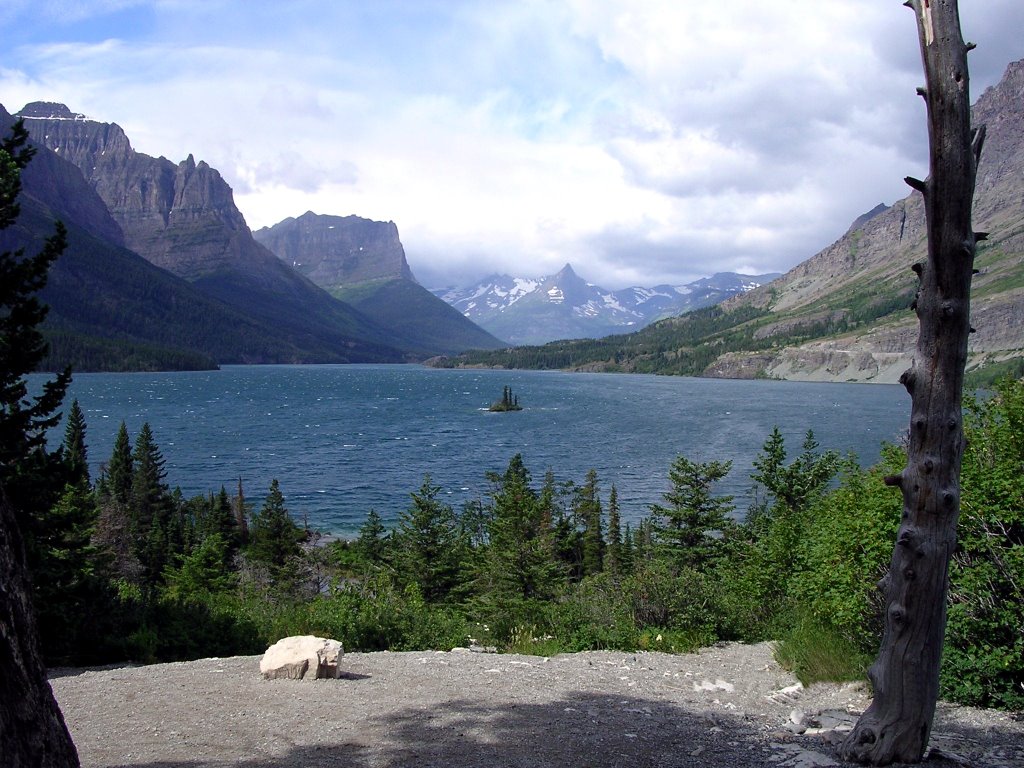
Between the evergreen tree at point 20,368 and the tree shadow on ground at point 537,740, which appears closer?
the tree shadow on ground at point 537,740

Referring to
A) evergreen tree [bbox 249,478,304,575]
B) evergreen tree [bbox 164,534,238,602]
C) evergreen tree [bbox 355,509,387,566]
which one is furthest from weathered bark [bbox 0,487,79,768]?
evergreen tree [bbox 249,478,304,575]

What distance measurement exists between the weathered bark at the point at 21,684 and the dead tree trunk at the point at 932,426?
673 centimetres

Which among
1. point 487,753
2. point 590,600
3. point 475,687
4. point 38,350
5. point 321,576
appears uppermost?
point 38,350

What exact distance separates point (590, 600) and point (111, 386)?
19632cm

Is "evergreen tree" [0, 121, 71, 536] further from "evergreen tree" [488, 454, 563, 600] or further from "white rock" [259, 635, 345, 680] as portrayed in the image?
"evergreen tree" [488, 454, 563, 600]

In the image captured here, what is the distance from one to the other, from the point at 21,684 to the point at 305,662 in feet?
22.4

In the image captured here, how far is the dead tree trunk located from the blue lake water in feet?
167

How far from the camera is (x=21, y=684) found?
4.76 m

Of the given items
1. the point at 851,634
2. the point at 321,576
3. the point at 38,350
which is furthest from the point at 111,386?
the point at 851,634

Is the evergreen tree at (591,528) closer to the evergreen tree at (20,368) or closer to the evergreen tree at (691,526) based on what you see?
the evergreen tree at (691,526)

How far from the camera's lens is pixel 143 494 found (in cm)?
6112

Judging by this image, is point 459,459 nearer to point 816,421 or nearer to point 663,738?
point 816,421

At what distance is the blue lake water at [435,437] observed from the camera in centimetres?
6894

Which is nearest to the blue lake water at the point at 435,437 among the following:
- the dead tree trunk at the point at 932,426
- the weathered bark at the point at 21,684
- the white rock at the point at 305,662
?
the white rock at the point at 305,662
